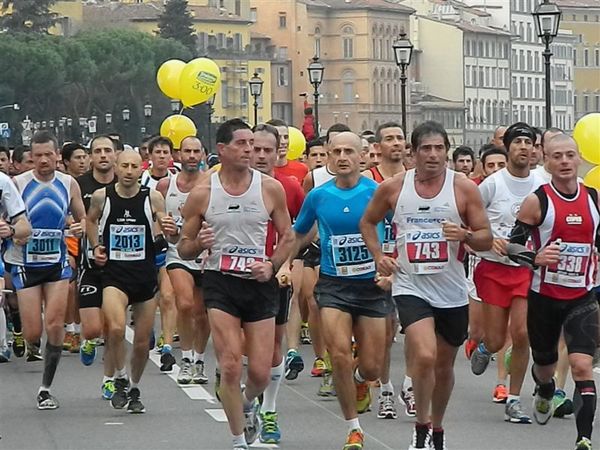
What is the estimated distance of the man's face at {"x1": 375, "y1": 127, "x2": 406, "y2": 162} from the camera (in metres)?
14.4

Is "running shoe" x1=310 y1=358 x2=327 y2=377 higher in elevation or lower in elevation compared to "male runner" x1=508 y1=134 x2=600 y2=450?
lower

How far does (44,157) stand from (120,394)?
1.98 meters

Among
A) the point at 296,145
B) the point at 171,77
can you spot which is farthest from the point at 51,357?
the point at 171,77

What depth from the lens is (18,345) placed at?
741 inches

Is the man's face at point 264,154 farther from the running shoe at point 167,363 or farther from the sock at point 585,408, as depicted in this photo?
the running shoe at point 167,363

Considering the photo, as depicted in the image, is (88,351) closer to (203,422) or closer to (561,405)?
(203,422)

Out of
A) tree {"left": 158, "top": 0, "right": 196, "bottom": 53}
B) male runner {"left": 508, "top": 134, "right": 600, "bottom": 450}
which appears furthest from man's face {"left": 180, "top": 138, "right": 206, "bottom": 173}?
tree {"left": 158, "top": 0, "right": 196, "bottom": 53}

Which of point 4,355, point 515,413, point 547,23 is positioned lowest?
point 4,355

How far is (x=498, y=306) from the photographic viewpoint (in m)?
14.0

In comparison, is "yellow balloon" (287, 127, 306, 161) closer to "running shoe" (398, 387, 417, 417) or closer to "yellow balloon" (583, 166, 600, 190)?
"yellow balloon" (583, 166, 600, 190)

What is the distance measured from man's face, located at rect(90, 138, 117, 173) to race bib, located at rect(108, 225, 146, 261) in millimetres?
1729

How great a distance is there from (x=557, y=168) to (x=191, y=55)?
130 m

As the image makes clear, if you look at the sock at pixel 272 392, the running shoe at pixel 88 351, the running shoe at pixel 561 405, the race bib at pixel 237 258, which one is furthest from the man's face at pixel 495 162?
the race bib at pixel 237 258

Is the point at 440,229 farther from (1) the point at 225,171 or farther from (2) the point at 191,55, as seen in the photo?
(2) the point at 191,55
